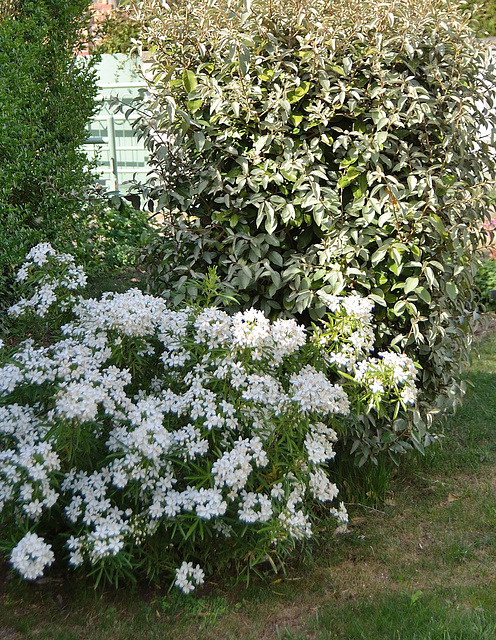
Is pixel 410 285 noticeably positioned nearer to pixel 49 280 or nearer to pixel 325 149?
pixel 325 149

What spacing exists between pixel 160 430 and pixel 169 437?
0.22 feet

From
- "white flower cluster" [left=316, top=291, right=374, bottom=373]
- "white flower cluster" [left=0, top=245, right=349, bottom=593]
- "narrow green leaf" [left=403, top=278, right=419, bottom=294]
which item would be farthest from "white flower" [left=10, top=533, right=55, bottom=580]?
"narrow green leaf" [left=403, top=278, right=419, bottom=294]

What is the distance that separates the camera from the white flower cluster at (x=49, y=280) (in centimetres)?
312

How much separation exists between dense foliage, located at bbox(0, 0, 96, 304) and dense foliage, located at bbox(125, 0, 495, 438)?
114 centimetres

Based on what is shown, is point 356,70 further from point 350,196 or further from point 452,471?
point 452,471

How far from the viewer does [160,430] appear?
250 cm

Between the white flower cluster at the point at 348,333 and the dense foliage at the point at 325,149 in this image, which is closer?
the white flower cluster at the point at 348,333

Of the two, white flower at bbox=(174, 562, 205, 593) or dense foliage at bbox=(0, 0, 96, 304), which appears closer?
white flower at bbox=(174, 562, 205, 593)

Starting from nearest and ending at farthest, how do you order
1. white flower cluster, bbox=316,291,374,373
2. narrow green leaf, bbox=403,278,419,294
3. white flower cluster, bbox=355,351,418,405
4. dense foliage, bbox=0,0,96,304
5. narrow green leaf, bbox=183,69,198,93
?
white flower cluster, bbox=355,351,418,405, white flower cluster, bbox=316,291,374,373, narrow green leaf, bbox=403,278,419,294, narrow green leaf, bbox=183,69,198,93, dense foliage, bbox=0,0,96,304

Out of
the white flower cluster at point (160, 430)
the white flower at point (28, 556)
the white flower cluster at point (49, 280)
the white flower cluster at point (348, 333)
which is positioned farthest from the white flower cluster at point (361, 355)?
the white flower at point (28, 556)

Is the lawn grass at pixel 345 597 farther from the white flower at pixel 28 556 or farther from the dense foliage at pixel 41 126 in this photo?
the dense foliage at pixel 41 126

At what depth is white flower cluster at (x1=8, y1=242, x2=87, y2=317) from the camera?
3.12m

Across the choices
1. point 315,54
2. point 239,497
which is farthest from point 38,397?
point 315,54

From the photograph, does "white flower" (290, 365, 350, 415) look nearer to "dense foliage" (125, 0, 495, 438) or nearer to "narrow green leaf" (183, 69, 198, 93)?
"dense foliage" (125, 0, 495, 438)
